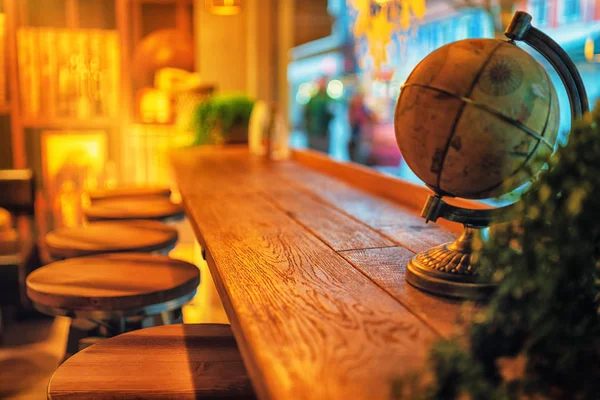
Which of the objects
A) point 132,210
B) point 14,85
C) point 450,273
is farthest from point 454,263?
point 14,85

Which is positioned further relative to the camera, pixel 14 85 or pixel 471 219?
pixel 14 85

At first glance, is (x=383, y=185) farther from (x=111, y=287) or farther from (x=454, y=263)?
(x=454, y=263)

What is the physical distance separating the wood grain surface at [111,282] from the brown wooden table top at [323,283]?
0.17 meters

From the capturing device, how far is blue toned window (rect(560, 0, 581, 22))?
4.70m

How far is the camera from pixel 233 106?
432 centimetres

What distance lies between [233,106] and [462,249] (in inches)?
133

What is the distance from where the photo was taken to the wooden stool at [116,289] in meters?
1.62

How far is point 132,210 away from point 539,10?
12.0 ft

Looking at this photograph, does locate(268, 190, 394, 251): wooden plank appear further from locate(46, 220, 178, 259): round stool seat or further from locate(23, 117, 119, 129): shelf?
locate(23, 117, 119, 129): shelf

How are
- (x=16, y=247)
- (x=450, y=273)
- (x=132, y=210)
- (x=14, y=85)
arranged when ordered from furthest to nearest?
(x=14, y=85), (x=16, y=247), (x=132, y=210), (x=450, y=273)

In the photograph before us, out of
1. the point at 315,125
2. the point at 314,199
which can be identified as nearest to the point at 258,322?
the point at 314,199

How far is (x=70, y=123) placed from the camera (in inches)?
254

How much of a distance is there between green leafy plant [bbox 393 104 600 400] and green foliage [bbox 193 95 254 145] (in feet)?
12.1

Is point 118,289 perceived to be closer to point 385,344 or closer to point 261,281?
point 261,281
